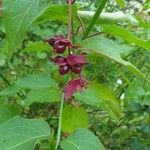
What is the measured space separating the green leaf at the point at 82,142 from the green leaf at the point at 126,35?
0.67 ft

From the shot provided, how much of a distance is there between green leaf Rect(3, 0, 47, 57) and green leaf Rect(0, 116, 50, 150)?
17 cm

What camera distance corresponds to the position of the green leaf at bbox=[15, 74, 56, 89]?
1154mm

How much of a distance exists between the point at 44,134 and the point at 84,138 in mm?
77

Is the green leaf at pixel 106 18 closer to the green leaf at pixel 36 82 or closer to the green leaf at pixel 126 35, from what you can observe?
the green leaf at pixel 126 35

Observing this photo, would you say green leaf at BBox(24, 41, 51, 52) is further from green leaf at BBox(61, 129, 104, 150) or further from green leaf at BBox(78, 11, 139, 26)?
green leaf at BBox(61, 129, 104, 150)

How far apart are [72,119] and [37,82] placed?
0.19 m

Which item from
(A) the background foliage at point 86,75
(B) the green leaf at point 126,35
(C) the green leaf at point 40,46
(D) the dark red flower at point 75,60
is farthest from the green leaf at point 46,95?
(D) the dark red flower at point 75,60

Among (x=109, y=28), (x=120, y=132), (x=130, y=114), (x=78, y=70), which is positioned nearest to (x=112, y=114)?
(x=109, y=28)

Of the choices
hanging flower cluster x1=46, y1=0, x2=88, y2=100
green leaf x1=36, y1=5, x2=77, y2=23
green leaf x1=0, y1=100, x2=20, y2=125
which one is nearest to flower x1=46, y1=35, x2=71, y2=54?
hanging flower cluster x1=46, y1=0, x2=88, y2=100

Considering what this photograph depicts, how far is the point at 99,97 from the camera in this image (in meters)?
1.30

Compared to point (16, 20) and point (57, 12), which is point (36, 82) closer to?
point (57, 12)

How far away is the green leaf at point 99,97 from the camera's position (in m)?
1.29

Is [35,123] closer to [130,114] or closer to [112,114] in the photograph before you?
[112,114]

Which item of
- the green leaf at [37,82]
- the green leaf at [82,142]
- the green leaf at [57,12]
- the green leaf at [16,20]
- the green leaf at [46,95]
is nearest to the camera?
the green leaf at [16,20]
